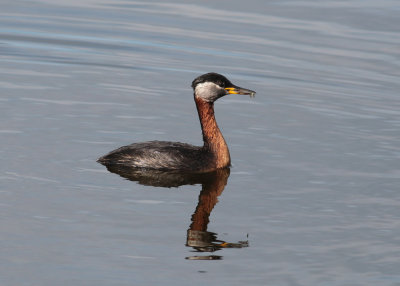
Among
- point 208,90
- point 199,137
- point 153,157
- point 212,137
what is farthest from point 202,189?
point 199,137

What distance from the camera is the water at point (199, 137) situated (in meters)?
10.5

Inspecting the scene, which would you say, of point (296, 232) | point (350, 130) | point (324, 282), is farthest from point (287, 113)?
point (324, 282)

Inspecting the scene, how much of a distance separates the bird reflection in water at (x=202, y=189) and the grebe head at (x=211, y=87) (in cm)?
131

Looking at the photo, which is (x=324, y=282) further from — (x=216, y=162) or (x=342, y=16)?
(x=342, y=16)

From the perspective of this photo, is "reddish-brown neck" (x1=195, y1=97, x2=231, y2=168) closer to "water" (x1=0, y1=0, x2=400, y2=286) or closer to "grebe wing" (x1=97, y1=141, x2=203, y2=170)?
"water" (x1=0, y1=0, x2=400, y2=286)

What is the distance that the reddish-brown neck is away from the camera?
48.8ft

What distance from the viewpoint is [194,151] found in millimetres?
14711

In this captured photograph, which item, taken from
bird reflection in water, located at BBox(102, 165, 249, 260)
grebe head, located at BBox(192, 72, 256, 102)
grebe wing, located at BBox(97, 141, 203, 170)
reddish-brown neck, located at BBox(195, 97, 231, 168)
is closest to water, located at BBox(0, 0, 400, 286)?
bird reflection in water, located at BBox(102, 165, 249, 260)

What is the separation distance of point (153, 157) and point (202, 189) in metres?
1.13

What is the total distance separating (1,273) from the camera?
976cm

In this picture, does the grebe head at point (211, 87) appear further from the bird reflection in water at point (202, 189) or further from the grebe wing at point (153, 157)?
the bird reflection in water at point (202, 189)

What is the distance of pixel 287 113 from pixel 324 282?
792cm

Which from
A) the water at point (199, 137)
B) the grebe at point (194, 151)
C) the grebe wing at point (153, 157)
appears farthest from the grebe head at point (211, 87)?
the grebe wing at point (153, 157)

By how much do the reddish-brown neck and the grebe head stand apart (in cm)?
13
